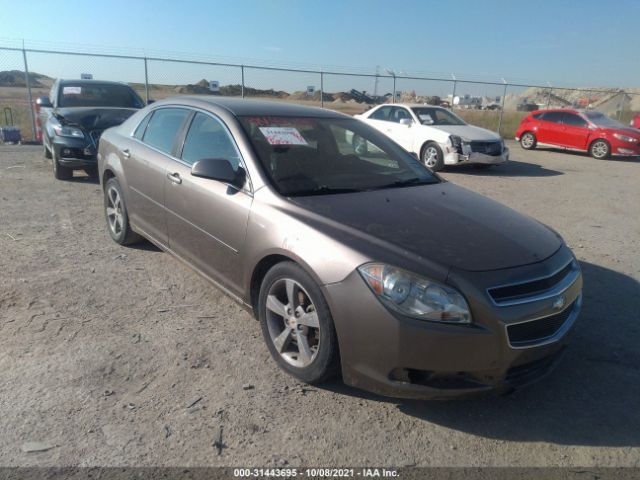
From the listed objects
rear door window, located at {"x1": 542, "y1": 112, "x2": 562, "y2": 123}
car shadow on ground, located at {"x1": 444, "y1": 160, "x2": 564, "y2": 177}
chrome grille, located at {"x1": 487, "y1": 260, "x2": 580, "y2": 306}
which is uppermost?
rear door window, located at {"x1": 542, "y1": 112, "x2": 562, "y2": 123}

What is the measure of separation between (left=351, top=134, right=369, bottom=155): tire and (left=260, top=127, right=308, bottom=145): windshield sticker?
53 cm

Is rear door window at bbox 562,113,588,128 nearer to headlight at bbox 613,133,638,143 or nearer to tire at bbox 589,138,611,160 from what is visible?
tire at bbox 589,138,611,160

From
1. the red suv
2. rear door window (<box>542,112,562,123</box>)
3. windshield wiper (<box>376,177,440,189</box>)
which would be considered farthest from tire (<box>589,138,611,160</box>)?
windshield wiper (<box>376,177,440,189</box>)

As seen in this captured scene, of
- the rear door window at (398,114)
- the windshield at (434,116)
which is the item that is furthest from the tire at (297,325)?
the rear door window at (398,114)

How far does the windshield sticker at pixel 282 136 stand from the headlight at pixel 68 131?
5933 millimetres

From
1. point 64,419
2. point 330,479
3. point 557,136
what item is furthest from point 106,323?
point 557,136

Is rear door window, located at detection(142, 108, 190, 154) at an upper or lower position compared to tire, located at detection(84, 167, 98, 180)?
upper

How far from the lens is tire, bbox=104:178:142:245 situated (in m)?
5.03

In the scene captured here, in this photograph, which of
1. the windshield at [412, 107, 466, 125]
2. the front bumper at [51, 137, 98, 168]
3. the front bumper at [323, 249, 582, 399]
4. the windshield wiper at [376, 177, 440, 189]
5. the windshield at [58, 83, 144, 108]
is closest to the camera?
the front bumper at [323, 249, 582, 399]

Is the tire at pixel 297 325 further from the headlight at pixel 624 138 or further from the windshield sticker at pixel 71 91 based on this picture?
the headlight at pixel 624 138

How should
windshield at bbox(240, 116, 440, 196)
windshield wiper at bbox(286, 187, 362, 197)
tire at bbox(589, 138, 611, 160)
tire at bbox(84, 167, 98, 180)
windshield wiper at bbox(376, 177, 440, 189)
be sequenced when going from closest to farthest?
windshield wiper at bbox(286, 187, 362, 197) → windshield at bbox(240, 116, 440, 196) → windshield wiper at bbox(376, 177, 440, 189) → tire at bbox(84, 167, 98, 180) → tire at bbox(589, 138, 611, 160)

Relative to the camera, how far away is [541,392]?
297 centimetres

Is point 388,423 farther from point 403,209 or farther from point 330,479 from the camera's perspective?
point 403,209

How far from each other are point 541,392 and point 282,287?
167 centimetres
